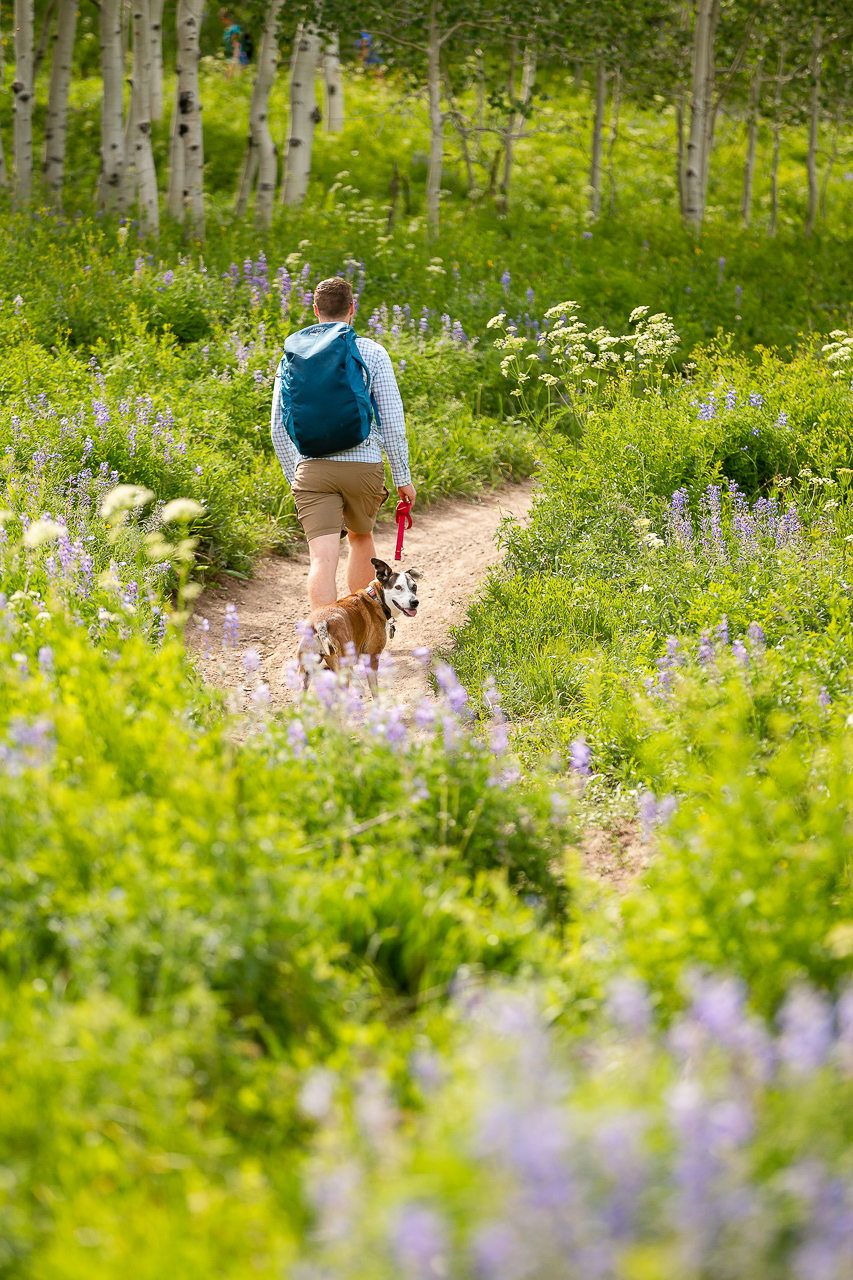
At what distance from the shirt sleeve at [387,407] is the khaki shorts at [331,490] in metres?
0.15

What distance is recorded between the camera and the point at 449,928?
9.62 ft

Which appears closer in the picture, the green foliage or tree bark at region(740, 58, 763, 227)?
the green foliage

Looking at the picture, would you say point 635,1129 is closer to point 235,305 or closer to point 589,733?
point 589,733

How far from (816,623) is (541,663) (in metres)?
1.57

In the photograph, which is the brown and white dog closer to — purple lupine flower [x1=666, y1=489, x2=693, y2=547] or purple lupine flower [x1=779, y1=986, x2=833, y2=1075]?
purple lupine flower [x1=666, y1=489, x2=693, y2=547]

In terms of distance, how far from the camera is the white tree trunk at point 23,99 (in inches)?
578

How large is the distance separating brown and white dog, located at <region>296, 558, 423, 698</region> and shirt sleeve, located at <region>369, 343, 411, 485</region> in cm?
72

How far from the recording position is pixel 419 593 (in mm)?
7828

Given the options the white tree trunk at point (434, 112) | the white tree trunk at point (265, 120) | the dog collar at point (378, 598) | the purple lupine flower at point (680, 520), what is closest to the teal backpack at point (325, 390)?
the dog collar at point (378, 598)

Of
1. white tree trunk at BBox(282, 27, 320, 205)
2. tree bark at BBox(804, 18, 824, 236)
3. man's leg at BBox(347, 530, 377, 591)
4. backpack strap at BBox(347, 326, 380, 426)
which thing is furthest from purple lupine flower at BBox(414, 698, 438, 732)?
tree bark at BBox(804, 18, 824, 236)

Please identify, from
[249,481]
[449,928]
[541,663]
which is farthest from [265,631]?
[449,928]

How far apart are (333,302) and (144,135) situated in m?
9.54

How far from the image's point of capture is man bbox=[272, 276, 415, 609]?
19.7 ft

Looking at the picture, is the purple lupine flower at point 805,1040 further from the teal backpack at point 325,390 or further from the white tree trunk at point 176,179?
the white tree trunk at point 176,179
